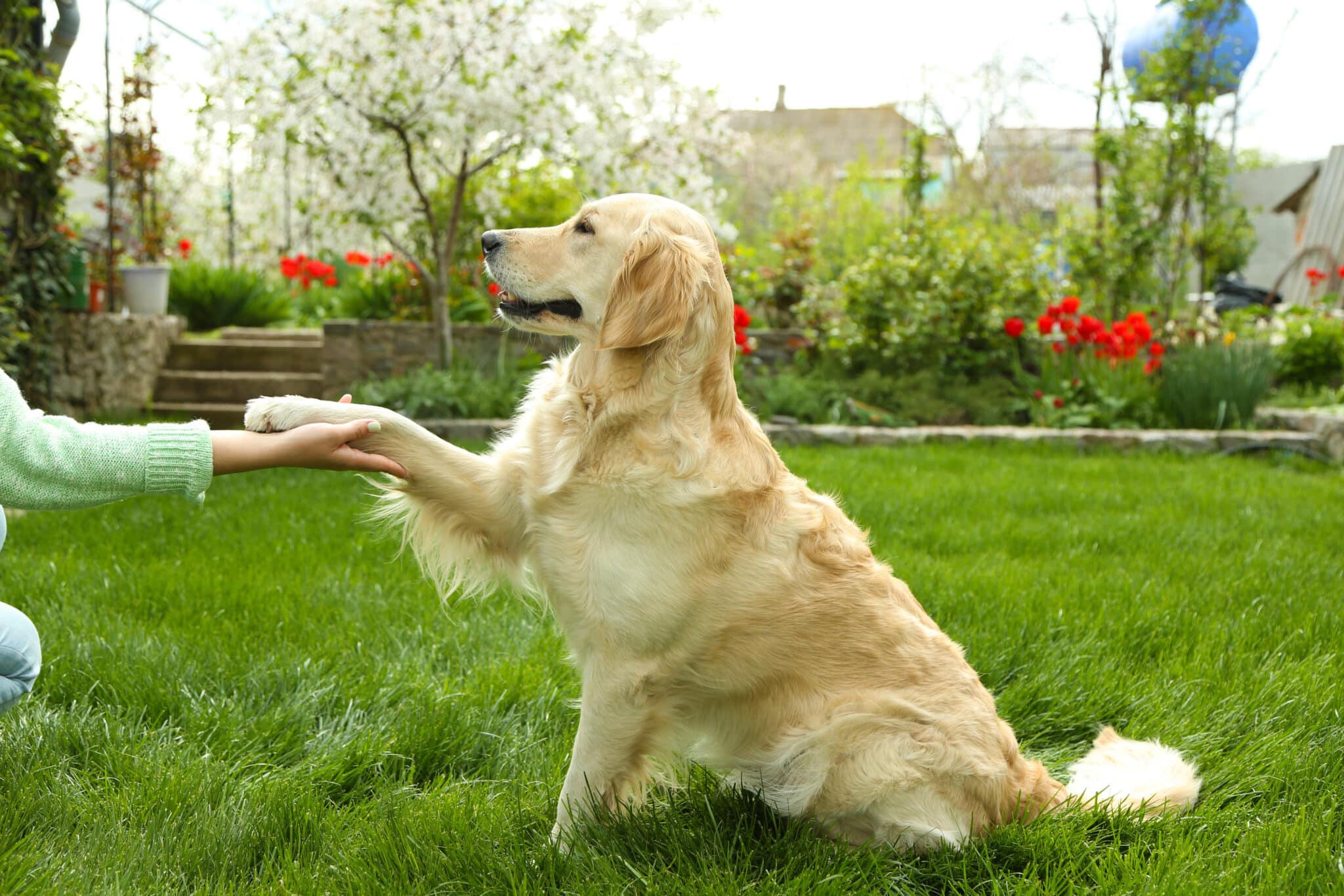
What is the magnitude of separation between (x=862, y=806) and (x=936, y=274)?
6.92 meters

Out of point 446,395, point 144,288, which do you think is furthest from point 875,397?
point 144,288

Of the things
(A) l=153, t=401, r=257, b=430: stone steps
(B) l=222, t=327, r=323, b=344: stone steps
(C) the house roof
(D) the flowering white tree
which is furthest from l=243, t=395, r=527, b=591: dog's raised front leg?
(C) the house roof

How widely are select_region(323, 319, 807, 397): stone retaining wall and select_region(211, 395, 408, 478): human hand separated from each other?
5739 millimetres

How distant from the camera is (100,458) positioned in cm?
182

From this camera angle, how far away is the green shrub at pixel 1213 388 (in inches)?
306

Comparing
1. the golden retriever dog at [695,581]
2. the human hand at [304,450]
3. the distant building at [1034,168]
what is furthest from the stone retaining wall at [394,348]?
the distant building at [1034,168]

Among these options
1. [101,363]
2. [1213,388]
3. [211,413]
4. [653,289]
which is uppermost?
[653,289]

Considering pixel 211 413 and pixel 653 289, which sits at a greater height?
pixel 653 289

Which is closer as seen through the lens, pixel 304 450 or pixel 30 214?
pixel 304 450

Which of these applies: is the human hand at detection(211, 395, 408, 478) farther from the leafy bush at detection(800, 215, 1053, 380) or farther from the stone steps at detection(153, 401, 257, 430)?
the leafy bush at detection(800, 215, 1053, 380)

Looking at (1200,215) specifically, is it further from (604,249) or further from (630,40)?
(604,249)

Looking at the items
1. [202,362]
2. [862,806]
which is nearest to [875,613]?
[862,806]

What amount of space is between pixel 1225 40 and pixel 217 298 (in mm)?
9445

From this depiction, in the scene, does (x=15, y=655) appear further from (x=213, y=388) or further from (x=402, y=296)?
(x=402, y=296)
